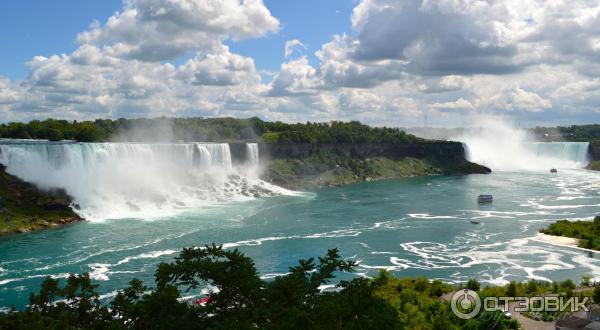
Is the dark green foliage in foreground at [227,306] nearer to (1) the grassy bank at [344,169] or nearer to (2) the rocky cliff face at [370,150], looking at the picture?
(1) the grassy bank at [344,169]

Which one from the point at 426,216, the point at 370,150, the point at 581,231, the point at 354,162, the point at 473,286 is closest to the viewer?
the point at 473,286

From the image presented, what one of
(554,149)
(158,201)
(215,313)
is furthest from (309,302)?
(554,149)

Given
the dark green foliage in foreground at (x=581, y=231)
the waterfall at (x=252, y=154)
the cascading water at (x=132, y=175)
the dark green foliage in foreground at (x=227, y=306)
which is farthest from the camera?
the waterfall at (x=252, y=154)

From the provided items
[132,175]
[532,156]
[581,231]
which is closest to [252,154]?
[132,175]

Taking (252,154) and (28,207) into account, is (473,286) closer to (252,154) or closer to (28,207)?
(28,207)

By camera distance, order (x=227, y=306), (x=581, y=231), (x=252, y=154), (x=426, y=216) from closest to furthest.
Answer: (x=227, y=306), (x=581, y=231), (x=426, y=216), (x=252, y=154)

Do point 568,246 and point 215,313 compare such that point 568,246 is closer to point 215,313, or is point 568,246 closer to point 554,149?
point 215,313

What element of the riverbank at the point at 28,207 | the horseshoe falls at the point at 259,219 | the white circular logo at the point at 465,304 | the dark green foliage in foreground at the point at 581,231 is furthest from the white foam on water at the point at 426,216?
the riverbank at the point at 28,207
